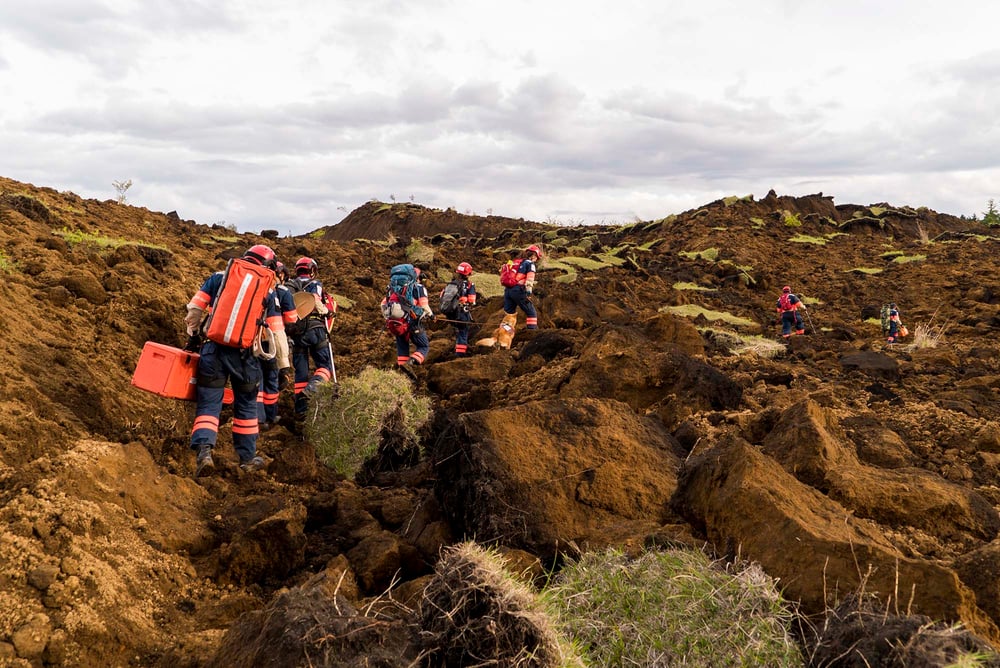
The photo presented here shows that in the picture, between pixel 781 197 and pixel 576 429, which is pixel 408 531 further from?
pixel 781 197

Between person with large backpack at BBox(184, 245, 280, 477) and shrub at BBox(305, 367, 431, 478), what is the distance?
0.68m

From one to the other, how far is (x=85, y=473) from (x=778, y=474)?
4.06m

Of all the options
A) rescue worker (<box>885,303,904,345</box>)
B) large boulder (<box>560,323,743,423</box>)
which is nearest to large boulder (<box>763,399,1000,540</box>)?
large boulder (<box>560,323,743,423</box>)

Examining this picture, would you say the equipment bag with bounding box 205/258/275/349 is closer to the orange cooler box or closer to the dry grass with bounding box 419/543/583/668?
the orange cooler box

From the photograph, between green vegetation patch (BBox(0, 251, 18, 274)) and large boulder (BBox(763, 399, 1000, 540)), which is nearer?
large boulder (BBox(763, 399, 1000, 540))

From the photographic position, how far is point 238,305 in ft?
19.6

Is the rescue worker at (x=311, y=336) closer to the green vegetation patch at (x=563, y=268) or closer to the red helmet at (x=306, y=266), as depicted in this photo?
the red helmet at (x=306, y=266)

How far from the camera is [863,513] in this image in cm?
387

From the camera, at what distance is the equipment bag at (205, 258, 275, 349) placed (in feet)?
19.4

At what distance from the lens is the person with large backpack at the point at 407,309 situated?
33.0 ft

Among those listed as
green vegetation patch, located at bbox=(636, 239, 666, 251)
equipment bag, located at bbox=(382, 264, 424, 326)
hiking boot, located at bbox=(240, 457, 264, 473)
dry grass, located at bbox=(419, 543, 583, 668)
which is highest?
green vegetation patch, located at bbox=(636, 239, 666, 251)

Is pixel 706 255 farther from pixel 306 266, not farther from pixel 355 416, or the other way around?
pixel 355 416

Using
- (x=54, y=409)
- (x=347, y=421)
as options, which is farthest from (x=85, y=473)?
(x=347, y=421)

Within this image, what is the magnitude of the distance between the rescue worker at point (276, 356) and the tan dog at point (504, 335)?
14.7 ft
